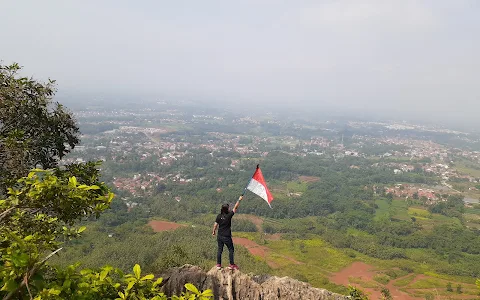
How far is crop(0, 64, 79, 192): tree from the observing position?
5895mm

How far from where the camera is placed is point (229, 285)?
7.72 m

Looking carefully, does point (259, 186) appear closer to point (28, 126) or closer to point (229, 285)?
point (229, 285)

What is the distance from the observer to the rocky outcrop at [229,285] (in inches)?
303

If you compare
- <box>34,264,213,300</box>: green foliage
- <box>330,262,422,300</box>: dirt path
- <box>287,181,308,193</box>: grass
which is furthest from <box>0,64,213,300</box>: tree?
<box>287,181,308,193</box>: grass

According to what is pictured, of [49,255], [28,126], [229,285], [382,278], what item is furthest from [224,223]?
[382,278]

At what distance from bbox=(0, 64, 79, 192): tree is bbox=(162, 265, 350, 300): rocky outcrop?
4691 millimetres

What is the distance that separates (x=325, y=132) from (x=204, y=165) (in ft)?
341

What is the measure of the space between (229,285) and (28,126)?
22.2 ft

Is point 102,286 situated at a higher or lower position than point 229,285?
higher

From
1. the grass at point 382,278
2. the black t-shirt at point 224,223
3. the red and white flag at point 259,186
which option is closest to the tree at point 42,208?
the black t-shirt at point 224,223

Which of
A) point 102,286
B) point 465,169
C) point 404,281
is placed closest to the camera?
point 102,286

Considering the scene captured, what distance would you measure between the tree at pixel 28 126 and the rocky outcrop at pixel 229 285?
469 cm

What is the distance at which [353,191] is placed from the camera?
261 ft

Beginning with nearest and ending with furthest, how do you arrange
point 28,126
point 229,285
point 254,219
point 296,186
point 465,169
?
point 28,126
point 229,285
point 254,219
point 296,186
point 465,169
